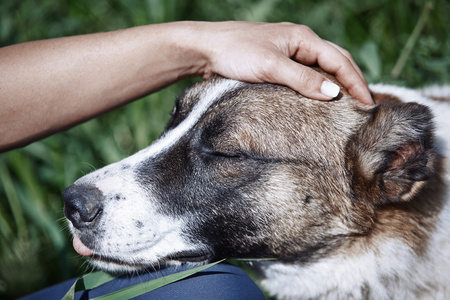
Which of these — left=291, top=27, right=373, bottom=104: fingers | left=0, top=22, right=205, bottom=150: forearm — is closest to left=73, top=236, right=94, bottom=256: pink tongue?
left=0, top=22, right=205, bottom=150: forearm

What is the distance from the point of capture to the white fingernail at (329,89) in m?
2.08

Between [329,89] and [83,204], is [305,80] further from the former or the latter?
[83,204]

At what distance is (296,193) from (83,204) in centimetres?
99

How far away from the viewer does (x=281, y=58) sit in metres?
2.08

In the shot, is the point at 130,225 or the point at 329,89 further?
the point at 329,89

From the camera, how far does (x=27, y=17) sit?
14.8 ft

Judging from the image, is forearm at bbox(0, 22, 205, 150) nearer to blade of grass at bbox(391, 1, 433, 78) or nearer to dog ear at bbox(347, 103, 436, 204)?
dog ear at bbox(347, 103, 436, 204)

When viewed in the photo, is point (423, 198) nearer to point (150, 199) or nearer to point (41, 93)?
point (150, 199)

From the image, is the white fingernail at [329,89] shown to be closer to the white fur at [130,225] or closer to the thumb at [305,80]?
the thumb at [305,80]

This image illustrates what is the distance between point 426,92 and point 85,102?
2.16m

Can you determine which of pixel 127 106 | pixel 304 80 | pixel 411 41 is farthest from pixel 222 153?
pixel 411 41

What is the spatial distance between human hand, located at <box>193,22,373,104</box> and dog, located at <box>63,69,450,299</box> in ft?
0.28

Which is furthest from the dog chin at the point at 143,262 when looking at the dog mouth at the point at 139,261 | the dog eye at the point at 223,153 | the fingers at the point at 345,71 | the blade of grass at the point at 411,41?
the blade of grass at the point at 411,41

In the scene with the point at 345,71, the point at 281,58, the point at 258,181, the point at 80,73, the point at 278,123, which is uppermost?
the point at 80,73
